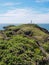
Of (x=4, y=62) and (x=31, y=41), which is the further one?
(x=31, y=41)

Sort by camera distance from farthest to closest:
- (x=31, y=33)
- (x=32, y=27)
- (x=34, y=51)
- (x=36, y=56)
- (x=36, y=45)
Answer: (x=32, y=27) < (x=31, y=33) < (x=36, y=45) < (x=34, y=51) < (x=36, y=56)

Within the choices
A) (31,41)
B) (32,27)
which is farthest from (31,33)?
(31,41)

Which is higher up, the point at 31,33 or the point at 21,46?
the point at 21,46

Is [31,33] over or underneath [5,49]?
underneath

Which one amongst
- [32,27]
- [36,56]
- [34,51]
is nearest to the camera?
[36,56]

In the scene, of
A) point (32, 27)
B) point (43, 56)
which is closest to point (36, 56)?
point (43, 56)

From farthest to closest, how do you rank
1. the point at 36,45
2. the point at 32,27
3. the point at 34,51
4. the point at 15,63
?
the point at 32,27 < the point at 36,45 < the point at 34,51 < the point at 15,63

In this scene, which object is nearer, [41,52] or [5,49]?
[5,49]

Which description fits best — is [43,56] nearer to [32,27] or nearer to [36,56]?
[36,56]

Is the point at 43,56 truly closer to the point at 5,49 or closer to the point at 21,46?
the point at 21,46
